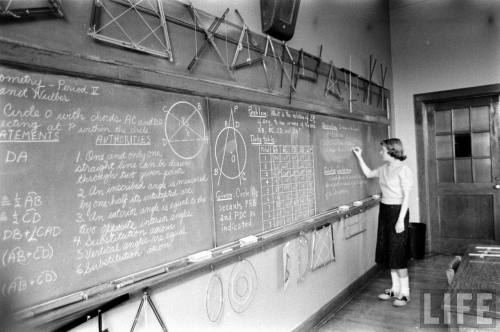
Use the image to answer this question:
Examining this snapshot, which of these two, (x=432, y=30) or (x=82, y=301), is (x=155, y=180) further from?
(x=432, y=30)

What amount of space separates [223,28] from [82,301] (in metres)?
1.58

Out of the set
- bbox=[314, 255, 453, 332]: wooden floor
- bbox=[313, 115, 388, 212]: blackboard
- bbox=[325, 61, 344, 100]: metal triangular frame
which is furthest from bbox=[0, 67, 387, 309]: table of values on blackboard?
bbox=[314, 255, 453, 332]: wooden floor

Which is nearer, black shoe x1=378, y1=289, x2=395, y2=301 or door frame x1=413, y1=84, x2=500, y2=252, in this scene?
black shoe x1=378, y1=289, x2=395, y2=301

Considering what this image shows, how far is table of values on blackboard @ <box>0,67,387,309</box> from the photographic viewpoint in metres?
1.30

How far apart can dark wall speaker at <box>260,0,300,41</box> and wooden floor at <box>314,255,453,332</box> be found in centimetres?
223

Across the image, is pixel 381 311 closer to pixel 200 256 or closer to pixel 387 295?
pixel 387 295

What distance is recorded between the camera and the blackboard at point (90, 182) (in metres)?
1.29

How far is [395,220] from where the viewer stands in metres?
3.43

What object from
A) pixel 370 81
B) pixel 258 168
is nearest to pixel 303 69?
pixel 258 168

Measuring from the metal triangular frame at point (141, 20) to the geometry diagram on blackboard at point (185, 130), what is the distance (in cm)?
25

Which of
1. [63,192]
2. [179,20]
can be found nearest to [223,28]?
[179,20]

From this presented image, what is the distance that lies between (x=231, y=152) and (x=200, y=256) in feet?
2.00

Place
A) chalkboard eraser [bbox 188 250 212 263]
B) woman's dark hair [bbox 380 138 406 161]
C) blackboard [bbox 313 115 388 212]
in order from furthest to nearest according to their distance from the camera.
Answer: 1. woman's dark hair [bbox 380 138 406 161]
2. blackboard [bbox 313 115 388 212]
3. chalkboard eraser [bbox 188 250 212 263]

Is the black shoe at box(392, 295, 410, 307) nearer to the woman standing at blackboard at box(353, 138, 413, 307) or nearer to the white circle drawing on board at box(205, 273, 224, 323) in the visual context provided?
the woman standing at blackboard at box(353, 138, 413, 307)
